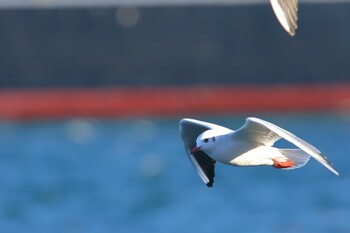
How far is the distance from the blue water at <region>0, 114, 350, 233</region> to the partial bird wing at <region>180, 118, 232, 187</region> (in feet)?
26.3

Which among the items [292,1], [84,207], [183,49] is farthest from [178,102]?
[292,1]

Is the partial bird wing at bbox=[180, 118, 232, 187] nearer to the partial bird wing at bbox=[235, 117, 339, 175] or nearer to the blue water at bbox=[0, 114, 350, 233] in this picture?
the partial bird wing at bbox=[235, 117, 339, 175]

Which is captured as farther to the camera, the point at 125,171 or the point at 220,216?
the point at 125,171

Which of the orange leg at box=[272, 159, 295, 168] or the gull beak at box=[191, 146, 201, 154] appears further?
the gull beak at box=[191, 146, 201, 154]

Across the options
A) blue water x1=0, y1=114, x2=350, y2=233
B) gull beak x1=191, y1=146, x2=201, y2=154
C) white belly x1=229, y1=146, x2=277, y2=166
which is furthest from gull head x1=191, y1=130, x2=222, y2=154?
blue water x1=0, y1=114, x2=350, y2=233

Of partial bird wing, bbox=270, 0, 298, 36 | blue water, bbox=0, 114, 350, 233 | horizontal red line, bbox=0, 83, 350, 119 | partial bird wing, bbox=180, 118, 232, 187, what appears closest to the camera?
partial bird wing, bbox=270, 0, 298, 36

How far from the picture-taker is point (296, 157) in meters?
4.51

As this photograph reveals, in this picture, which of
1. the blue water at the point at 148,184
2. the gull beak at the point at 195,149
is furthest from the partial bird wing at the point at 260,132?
the blue water at the point at 148,184

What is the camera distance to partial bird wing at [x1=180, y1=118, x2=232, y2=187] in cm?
484

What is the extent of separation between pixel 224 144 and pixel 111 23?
13021 millimetres

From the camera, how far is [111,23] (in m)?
17.3

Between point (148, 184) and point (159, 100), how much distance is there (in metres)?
1.23

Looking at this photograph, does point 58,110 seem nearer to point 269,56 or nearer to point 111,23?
point 111,23

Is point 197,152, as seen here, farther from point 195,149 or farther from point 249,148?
point 249,148
